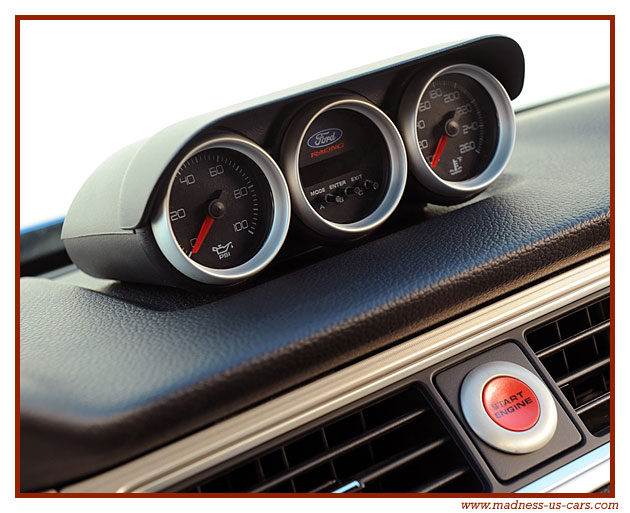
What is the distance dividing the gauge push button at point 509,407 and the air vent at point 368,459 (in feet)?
0.25

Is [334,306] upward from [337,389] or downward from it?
upward

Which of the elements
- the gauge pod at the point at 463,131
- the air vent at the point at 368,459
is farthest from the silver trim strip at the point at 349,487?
the gauge pod at the point at 463,131

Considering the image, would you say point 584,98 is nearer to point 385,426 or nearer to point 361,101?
point 361,101

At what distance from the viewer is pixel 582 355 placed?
1.67 metres

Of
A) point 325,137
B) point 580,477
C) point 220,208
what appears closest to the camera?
point 580,477

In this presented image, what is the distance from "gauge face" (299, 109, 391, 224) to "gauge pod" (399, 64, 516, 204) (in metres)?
0.09

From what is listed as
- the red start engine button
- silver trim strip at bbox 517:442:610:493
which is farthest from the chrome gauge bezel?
silver trim strip at bbox 517:442:610:493

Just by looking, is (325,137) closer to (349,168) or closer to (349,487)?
(349,168)

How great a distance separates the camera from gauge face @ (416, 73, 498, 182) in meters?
1.88

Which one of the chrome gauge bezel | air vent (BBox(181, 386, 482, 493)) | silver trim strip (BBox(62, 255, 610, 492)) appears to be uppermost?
the chrome gauge bezel

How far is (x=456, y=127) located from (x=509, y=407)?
788 millimetres

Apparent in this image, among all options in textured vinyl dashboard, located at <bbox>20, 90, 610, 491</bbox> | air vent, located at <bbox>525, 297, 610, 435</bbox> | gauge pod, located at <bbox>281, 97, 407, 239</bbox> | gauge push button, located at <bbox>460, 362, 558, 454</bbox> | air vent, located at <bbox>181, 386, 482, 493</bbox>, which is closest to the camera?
textured vinyl dashboard, located at <bbox>20, 90, 610, 491</bbox>

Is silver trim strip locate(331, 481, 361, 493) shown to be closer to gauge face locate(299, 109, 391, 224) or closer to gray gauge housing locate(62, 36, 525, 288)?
gray gauge housing locate(62, 36, 525, 288)

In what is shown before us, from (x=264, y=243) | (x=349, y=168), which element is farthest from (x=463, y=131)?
(x=264, y=243)
